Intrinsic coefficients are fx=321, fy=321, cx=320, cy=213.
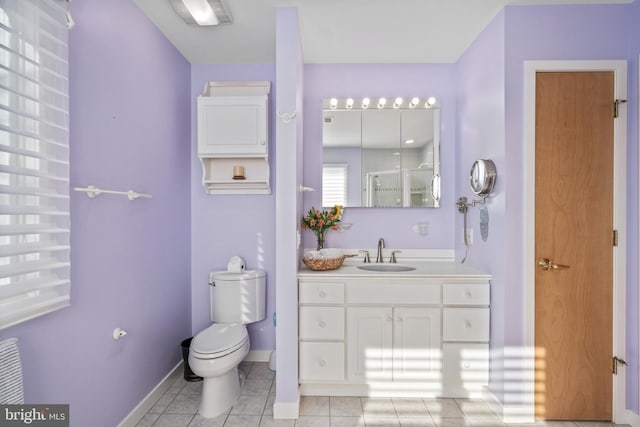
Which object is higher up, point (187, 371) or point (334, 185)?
point (334, 185)

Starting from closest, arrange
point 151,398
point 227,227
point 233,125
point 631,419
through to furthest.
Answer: point 631,419 → point 151,398 → point 233,125 → point 227,227

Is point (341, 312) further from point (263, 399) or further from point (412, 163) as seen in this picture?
point (412, 163)

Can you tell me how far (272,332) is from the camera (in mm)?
2760

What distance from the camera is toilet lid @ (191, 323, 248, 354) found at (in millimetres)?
1959

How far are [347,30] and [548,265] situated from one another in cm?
197

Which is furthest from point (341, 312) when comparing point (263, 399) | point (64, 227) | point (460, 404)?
point (64, 227)

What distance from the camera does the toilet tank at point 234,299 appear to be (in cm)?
249

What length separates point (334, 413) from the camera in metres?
2.02

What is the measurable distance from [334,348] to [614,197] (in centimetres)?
194

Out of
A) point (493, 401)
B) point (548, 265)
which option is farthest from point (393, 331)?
point (548, 265)

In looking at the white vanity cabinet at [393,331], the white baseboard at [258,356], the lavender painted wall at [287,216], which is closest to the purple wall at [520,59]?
the white vanity cabinet at [393,331]

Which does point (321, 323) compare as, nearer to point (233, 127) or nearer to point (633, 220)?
point (233, 127)

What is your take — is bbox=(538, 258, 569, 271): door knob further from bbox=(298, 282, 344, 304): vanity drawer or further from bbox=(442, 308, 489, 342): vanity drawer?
bbox=(298, 282, 344, 304): vanity drawer

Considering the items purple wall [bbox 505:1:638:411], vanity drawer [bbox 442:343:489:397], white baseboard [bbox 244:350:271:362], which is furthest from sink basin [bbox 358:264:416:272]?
Result: white baseboard [bbox 244:350:271:362]
